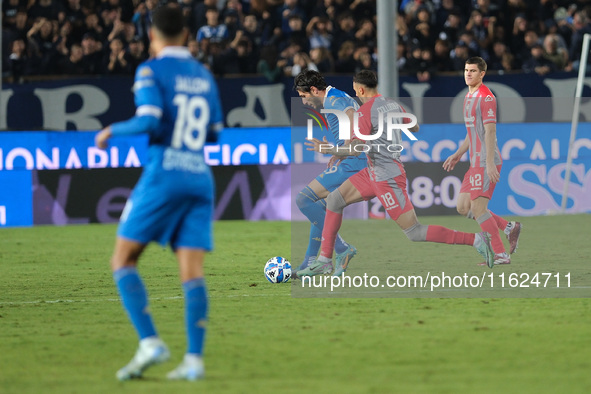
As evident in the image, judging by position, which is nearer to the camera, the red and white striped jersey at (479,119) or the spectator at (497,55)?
the red and white striped jersey at (479,119)

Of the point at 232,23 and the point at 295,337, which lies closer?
the point at 295,337

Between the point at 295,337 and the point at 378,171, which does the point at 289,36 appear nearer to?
the point at 378,171

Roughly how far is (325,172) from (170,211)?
490 centimetres

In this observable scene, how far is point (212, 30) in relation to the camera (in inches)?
771

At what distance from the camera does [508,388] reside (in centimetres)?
529

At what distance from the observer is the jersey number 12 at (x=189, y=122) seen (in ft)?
18.4

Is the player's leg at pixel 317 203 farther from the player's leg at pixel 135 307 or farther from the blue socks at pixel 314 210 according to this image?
the player's leg at pixel 135 307

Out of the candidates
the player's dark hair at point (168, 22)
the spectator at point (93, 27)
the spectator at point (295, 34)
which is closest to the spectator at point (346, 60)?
the spectator at point (295, 34)

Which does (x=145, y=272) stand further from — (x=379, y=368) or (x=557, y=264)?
(x=379, y=368)

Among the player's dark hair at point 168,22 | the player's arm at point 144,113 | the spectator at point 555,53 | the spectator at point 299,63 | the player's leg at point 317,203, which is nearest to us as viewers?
the player's arm at point 144,113

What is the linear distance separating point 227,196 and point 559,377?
12.9 m

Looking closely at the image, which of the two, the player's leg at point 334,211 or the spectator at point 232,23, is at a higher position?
the spectator at point 232,23

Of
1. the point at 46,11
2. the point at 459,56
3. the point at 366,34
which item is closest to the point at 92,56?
the point at 46,11

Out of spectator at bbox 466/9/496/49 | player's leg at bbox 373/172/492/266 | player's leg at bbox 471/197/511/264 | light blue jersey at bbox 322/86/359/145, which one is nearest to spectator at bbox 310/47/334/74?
spectator at bbox 466/9/496/49
